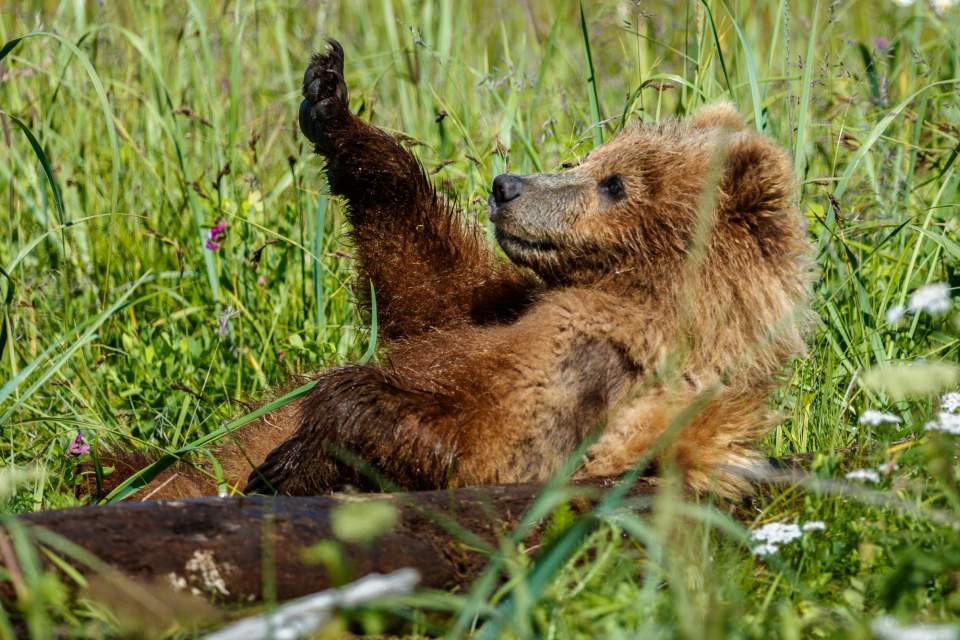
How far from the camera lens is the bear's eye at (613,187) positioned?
3943 mm

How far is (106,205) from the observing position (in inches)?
217

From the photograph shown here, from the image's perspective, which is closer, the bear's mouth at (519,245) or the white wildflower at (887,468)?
the white wildflower at (887,468)

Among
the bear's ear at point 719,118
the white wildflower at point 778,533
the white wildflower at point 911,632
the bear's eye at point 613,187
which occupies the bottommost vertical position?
the white wildflower at point 778,533

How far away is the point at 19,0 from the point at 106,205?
318 cm

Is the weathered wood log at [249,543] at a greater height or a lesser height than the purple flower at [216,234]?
lesser

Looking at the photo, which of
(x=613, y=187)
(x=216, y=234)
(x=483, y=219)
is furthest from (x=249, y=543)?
(x=483, y=219)

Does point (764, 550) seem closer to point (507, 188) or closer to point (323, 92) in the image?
point (507, 188)

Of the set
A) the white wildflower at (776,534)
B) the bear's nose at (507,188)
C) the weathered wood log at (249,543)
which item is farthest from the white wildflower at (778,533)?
the bear's nose at (507,188)

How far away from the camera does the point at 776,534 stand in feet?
9.07

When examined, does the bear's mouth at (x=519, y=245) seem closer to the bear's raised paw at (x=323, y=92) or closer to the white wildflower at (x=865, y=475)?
the bear's raised paw at (x=323, y=92)

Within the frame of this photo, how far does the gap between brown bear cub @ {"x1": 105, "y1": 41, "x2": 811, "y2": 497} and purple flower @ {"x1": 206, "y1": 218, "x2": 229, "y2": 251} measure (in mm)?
704

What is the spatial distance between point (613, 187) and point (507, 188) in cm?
35

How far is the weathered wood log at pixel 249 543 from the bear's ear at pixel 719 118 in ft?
6.02

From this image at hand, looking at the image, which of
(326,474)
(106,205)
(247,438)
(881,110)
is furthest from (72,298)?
(881,110)
